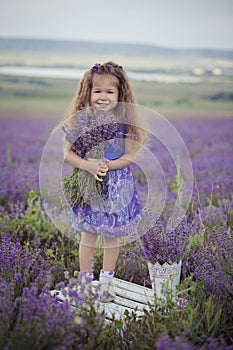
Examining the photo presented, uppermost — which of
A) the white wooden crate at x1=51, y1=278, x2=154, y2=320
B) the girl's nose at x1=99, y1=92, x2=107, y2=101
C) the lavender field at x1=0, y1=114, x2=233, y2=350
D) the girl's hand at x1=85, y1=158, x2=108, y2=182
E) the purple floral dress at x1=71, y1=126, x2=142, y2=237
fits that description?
the girl's nose at x1=99, y1=92, x2=107, y2=101

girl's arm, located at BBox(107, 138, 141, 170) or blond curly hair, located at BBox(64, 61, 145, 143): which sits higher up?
blond curly hair, located at BBox(64, 61, 145, 143)

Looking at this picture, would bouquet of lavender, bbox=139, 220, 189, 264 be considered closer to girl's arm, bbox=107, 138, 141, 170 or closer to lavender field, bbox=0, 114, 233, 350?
lavender field, bbox=0, 114, 233, 350

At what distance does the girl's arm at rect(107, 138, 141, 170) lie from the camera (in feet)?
8.61

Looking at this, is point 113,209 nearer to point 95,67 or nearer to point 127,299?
point 127,299

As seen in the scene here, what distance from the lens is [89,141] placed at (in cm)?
257

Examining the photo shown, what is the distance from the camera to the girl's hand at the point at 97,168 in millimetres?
2547

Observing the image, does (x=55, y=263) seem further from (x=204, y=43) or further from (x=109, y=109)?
(x=204, y=43)

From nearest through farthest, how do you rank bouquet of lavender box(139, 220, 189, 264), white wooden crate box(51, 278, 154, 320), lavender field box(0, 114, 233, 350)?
lavender field box(0, 114, 233, 350)
white wooden crate box(51, 278, 154, 320)
bouquet of lavender box(139, 220, 189, 264)

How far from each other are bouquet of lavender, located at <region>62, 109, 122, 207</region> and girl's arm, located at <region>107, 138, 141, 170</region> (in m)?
0.07

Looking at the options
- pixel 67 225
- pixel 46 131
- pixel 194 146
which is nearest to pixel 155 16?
pixel 194 146

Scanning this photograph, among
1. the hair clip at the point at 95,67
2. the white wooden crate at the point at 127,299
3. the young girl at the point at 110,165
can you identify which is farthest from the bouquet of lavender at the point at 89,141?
the white wooden crate at the point at 127,299

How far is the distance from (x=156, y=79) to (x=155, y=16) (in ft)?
3.92

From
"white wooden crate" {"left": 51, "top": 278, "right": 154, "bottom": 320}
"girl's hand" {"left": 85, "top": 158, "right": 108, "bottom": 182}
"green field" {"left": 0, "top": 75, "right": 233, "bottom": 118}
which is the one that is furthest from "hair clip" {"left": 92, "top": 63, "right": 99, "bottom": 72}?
"green field" {"left": 0, "top": 75, "right": 233, "bottom": 118}

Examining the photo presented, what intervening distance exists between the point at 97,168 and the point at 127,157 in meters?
0.20
